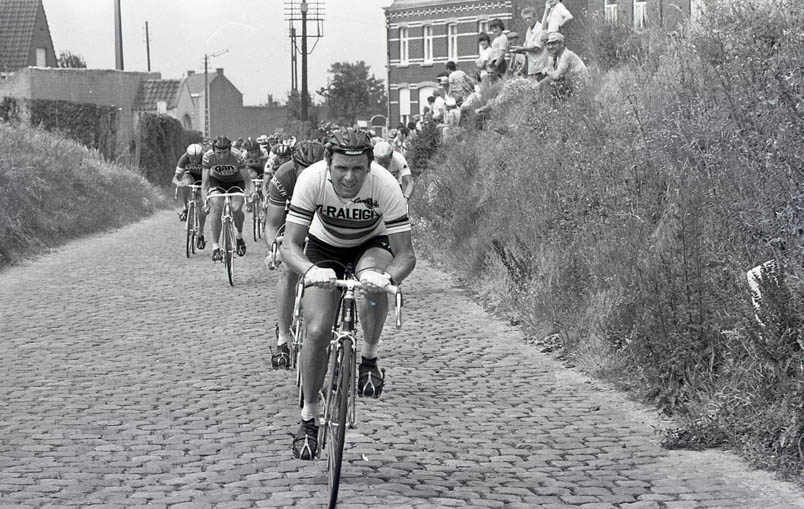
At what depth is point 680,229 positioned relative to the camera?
28.9 feet

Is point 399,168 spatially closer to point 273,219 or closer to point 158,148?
point 273,219

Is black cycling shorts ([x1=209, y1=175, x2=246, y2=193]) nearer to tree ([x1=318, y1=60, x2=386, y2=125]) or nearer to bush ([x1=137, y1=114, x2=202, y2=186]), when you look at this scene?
bush ([x1=137, y1=114, x2=202, y2=186])

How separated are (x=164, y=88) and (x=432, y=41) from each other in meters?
16.4

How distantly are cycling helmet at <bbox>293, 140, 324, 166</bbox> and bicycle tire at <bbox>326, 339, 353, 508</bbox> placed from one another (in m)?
3.39

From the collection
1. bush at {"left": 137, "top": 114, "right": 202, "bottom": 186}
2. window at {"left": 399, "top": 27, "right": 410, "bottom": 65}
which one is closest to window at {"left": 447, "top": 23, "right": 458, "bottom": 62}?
window at {"left": 399, "top": 27, "right": 410, "bottom": 65}

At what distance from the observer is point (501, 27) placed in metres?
23.7

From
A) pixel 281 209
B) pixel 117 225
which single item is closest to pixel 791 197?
pixel 281 209

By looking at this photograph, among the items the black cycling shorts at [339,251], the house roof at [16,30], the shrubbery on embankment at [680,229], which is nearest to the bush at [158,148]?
the shrubbery on embankment at [680,229]

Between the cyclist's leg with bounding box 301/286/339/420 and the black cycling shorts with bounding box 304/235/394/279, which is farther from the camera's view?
the black cycling shorts with bounding box 304/235/394/279

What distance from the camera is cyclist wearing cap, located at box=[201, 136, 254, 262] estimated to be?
1636cm

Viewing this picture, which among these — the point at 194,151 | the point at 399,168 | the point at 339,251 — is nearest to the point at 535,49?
the point at 194,151

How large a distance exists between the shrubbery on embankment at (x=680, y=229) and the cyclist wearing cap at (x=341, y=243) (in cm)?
210

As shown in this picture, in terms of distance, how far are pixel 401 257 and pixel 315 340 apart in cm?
67

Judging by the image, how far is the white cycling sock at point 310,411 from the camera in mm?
6441
